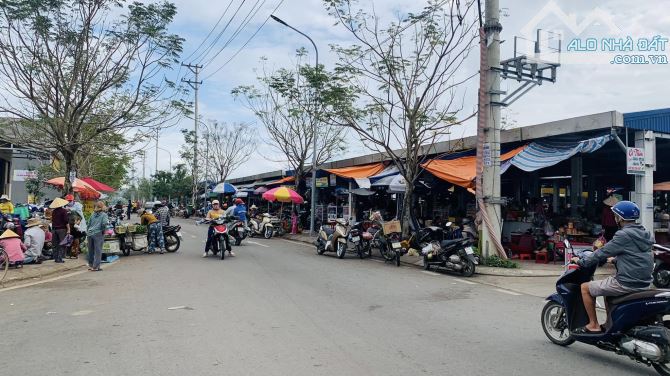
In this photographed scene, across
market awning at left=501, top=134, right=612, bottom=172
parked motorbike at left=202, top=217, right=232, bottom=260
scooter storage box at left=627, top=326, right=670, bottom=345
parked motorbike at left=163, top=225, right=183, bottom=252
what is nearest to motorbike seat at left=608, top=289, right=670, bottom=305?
scooter storage box at left=627, top=326, right=670, bottom=345

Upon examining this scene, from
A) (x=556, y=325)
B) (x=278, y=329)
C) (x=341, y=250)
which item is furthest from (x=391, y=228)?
(x=556, y=325)

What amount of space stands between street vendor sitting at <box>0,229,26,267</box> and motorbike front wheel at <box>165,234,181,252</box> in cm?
509

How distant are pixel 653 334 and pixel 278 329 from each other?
4.04 metres

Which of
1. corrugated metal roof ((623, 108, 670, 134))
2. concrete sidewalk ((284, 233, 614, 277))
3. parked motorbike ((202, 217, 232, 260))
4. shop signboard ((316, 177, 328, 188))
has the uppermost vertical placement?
corrugated metal roof ((623, 108, 670, 134))

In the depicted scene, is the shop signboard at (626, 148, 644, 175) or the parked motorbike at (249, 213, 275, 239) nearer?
the shop signboard at (626, 148, 644, 175)

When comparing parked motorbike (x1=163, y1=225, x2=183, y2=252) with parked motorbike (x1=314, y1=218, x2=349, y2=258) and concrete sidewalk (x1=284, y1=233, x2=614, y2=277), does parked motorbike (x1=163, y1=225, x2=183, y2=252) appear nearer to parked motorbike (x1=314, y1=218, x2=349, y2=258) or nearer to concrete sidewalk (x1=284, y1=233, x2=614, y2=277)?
parked motorbike (x1=314, y1=218, x2=349, y2=258)

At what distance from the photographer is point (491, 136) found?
1293 cm

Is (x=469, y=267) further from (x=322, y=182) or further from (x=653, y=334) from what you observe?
(x=322, y=182)

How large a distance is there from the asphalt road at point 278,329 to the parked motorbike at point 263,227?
1256 centimetres

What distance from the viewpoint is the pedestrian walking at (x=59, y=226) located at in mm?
12297

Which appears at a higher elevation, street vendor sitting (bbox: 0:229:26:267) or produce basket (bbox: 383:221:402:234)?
produce basket (bbox: 383:221:402:234)

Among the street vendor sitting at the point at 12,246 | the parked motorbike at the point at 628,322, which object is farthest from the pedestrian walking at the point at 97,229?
the parked motorbike at the point at 628,322

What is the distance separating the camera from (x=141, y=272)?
11359mm

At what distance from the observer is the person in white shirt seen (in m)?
11.7
